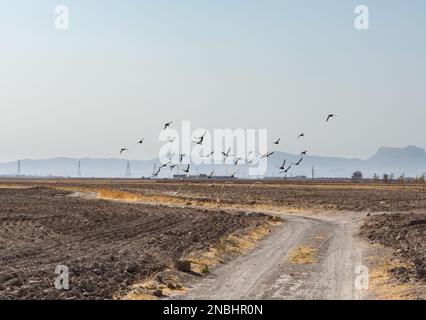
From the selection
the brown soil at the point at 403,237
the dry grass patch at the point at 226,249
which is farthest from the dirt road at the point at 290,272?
the brown soil at the point at 403,237

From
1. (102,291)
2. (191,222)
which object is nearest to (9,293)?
(102,291)

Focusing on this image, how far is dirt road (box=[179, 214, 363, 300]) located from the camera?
18.5m

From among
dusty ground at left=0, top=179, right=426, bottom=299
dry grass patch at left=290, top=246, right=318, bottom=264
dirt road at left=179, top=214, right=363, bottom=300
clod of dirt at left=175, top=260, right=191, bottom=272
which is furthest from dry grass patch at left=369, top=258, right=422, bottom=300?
clod of dirt at left=175, top=260, right=191, bottom=272

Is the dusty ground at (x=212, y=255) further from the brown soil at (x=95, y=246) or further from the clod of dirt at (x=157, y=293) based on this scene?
the clod of dirt at (x=157, y=293)

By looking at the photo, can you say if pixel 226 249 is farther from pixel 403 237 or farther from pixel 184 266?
pixel 403 237

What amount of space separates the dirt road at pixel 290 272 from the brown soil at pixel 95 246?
101 inches

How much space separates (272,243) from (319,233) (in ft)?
Answer: 21.4

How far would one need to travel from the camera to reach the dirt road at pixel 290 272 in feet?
60.5

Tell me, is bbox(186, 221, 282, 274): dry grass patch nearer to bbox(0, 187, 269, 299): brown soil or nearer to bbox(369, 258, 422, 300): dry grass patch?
bbox(0, 187, 269, 299): brown soil

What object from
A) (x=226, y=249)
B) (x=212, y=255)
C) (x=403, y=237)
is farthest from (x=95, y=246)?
(x=403, y=237)

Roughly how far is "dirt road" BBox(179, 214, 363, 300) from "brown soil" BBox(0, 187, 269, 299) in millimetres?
2571

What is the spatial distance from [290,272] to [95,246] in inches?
447

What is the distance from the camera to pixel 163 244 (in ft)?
101
